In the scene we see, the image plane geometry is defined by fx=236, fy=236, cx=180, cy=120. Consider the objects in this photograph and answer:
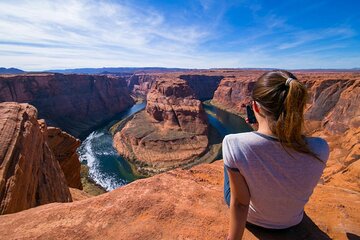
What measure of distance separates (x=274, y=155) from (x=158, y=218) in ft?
8.28

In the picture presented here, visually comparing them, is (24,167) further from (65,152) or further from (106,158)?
(106,158)

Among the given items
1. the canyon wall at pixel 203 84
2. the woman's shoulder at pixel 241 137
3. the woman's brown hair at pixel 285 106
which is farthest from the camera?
the canyon wall at pixel 203 84

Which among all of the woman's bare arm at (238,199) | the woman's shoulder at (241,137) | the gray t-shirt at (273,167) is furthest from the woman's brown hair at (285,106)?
the woman's bare arm at (238,199)

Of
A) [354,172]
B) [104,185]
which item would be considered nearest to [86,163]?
[104,185]

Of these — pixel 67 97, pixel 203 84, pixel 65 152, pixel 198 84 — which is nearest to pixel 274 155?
pixel 65 152

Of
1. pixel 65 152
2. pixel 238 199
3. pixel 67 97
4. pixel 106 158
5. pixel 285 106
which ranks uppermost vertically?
pixel 285 106

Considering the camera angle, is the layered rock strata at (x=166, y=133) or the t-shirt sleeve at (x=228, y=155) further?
the layered rock strata at (x=166, y=133)

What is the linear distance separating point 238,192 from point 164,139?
167 ft

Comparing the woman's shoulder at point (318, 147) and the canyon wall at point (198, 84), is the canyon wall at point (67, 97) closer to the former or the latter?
the canyon wall at point (198, 84)

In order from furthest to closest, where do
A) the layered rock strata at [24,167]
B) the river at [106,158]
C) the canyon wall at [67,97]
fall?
the canyon wall at [67,97] < the river at [106,158] < the layered rock strata at [24,167]

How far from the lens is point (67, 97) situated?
82375 millimetres

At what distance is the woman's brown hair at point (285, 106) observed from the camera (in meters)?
2.40

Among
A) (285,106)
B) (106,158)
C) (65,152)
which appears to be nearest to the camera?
(285,106)

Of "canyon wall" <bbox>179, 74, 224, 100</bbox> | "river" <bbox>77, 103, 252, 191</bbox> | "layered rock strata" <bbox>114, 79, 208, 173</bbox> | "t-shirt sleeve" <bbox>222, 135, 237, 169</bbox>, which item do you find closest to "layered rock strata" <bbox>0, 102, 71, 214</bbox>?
"t-shirt sleeve" <bbox>222, 135, 237, 169</bbox>
